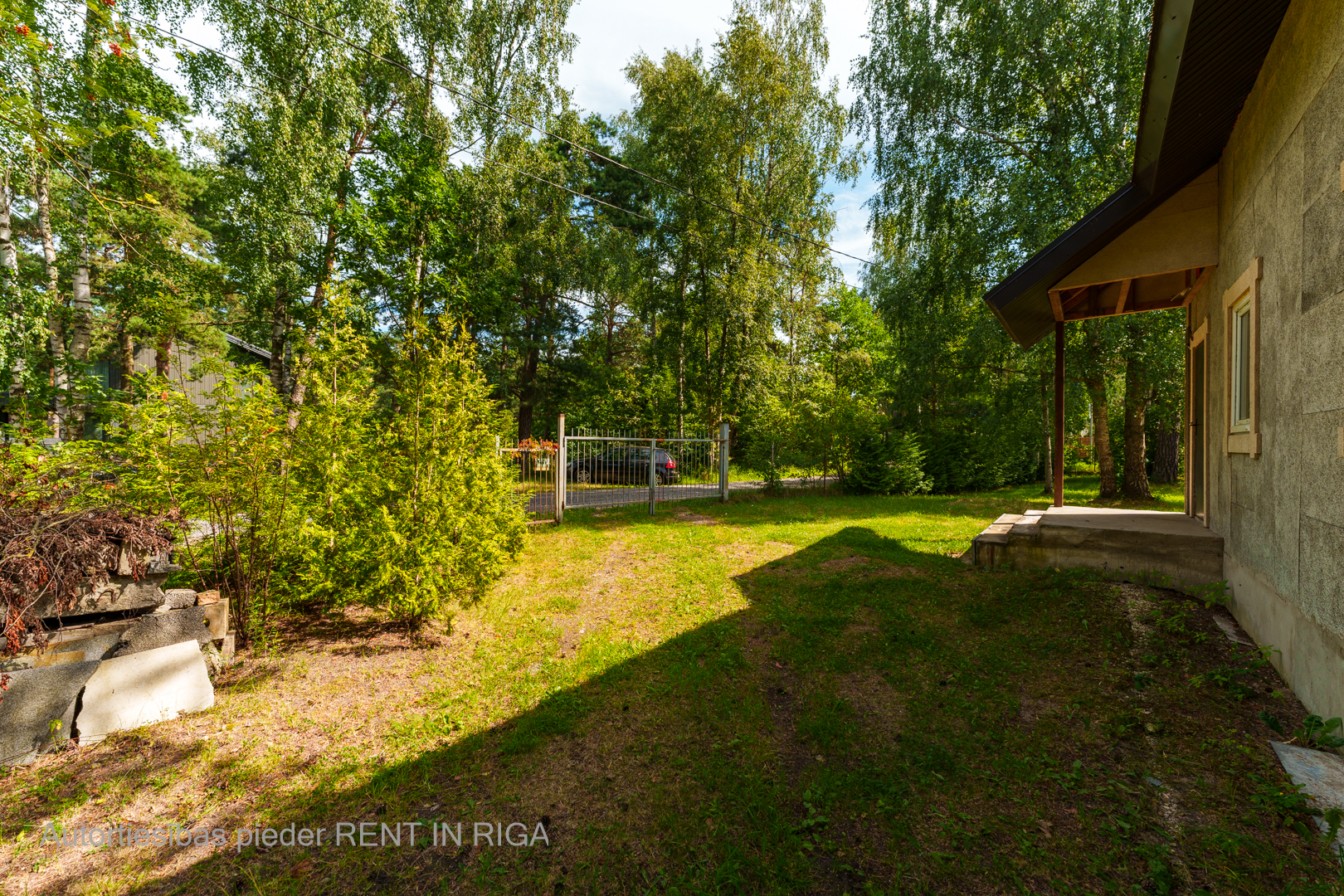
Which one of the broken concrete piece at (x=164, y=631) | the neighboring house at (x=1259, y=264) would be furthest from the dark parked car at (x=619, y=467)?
the neighboring house at (x=1259, y=264)

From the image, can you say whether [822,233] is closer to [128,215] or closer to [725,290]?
[725,290]

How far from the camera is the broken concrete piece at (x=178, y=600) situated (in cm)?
333

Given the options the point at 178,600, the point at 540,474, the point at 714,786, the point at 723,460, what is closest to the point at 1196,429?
the point at 714,786

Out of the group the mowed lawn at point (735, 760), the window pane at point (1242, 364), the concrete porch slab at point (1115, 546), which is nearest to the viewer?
the mowed lawn at point (735, 760)

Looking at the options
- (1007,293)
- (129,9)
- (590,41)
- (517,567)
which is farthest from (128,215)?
(1007,293)

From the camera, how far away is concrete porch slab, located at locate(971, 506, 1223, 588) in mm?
4473

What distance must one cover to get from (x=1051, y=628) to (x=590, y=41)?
15.8 meters

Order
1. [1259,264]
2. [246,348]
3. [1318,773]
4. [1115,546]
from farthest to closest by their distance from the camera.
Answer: [246,348]
[1115,546]
[1259,264]
[1318,773]

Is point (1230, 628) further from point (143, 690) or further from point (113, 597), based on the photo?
point (113, 597)

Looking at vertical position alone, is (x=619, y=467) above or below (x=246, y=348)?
below

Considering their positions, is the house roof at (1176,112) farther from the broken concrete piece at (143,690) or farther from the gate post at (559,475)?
the broken concrete piece at (143,690)

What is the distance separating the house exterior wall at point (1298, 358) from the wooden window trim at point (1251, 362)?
0.07 meters

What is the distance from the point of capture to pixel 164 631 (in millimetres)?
3180

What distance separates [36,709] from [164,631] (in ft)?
1.95
